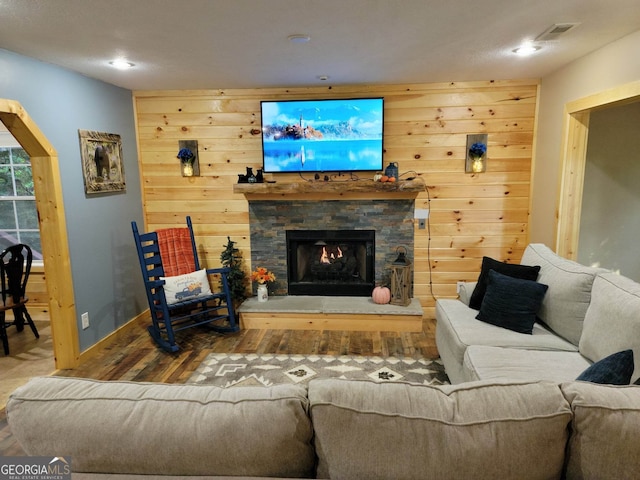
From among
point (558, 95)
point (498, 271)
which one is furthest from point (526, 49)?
point (498, 271)

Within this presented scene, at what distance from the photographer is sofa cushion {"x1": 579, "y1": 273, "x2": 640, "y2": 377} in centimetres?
185

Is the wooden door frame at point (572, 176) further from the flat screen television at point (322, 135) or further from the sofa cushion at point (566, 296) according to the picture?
the flat screen television at point (322, 135)

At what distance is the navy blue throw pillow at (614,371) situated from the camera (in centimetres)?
137

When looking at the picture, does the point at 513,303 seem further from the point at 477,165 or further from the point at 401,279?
the point at 477,165

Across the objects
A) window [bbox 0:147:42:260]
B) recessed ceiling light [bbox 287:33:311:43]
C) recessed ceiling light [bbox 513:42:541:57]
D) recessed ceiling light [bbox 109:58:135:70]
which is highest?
recessed ceiling light [bbox 513:42:541:57]

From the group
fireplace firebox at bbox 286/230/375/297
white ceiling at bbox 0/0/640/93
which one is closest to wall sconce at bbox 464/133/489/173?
white ceiling at bbox 0/0/640/93

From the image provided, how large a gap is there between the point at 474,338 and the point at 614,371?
1147 mm

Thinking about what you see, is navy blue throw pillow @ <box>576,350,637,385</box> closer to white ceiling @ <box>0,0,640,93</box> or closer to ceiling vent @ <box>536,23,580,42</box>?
white ceiling @ <box>0,0,640,93</box>

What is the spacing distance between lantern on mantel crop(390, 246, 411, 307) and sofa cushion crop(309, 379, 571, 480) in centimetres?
293

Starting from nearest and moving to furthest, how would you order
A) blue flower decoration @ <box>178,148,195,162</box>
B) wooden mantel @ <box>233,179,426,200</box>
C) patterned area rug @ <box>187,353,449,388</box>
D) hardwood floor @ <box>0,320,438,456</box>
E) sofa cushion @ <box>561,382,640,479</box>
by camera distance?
sofa cushion @ <box>561,382,640,479</box> → patterned area rug @ <box>187,353,449,388</box> → hardwood floor @ <box>0,320,438,456</box> → wooden mantel @ <box>233,179,426,200</box> → blue flower decoration @ <box>178,148,195,162</box>

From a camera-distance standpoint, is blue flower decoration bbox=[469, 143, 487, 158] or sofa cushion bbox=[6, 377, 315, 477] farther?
blue flower decoration bbox=[469, 143, 487, 158]

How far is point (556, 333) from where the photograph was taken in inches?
102

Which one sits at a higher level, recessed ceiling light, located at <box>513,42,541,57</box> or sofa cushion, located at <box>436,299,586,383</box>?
recessed ceiling light, located at <box>513,42,541,57</box>

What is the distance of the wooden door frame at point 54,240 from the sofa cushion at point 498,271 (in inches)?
123
